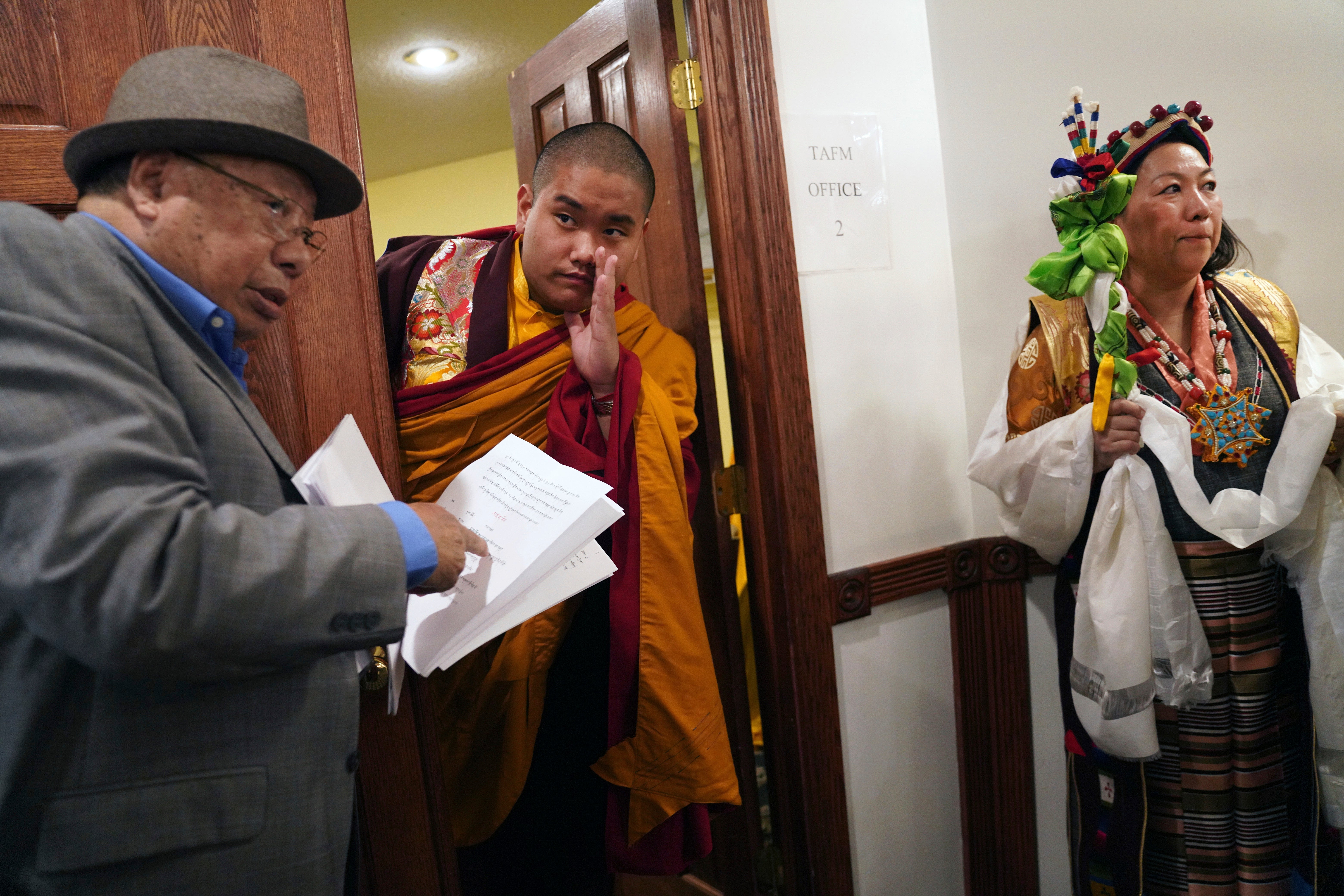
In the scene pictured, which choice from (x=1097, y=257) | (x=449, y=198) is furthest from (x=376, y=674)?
(x=449, y=198)

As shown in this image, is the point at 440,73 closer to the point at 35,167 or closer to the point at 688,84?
the point at 688,84

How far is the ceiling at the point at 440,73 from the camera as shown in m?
2.99

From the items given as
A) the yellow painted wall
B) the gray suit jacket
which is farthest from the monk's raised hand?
the yellow painted wall

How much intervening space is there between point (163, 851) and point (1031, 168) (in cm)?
192

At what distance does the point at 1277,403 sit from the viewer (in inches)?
59.7

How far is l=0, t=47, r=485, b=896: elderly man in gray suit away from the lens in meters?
0.61

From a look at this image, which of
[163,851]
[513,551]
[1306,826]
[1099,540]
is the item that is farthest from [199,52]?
[1306,826]

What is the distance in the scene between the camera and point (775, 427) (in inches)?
64.0

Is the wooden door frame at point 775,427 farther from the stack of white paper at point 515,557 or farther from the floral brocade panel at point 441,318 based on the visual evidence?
the stack of white paper at point 515,557

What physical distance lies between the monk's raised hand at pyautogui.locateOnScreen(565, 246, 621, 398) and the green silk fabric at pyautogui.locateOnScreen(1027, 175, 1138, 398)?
0.79 m

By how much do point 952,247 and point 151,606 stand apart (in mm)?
1751

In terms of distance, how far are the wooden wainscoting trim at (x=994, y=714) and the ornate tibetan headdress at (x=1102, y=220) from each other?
0.51 m

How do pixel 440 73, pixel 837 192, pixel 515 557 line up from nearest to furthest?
1. pixel 515 557
2. pixel 837 192
3. pixel 440 73

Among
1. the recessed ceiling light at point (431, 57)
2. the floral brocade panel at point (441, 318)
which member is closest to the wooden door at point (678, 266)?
the floral brocade panel at point (441, 318)
